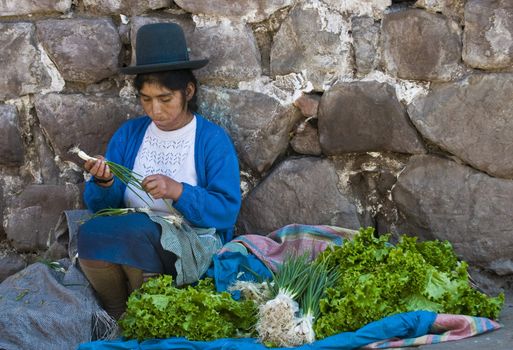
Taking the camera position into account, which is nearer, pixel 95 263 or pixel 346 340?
pixel 346 340

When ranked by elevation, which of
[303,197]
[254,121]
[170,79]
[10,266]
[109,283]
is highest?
[170,79]

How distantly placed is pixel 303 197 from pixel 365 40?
0.80 m

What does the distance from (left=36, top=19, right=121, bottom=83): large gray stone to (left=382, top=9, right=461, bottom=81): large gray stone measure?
1.31m

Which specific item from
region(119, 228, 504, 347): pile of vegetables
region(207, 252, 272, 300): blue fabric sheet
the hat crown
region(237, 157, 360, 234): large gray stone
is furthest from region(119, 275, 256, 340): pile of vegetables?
the hat crown

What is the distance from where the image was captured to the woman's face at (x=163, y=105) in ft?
13.5

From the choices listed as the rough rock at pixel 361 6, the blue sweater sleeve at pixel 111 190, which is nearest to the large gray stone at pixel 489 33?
the rough rock at pixel 361 6

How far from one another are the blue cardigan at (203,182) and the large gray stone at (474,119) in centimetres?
89

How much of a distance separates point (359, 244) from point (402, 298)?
29cm

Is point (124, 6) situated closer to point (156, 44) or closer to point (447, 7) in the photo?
point (156, 44)

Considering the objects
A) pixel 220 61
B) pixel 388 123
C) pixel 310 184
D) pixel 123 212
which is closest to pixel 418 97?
pixel 388 123

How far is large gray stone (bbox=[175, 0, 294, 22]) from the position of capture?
4.27m

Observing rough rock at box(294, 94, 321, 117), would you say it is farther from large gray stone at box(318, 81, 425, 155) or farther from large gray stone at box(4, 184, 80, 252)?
large gray stone at box(4, 184, 80, 252)

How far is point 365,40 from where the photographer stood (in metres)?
4.21

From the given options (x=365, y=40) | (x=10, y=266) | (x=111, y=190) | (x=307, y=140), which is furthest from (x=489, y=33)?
(x=10, y=266)
